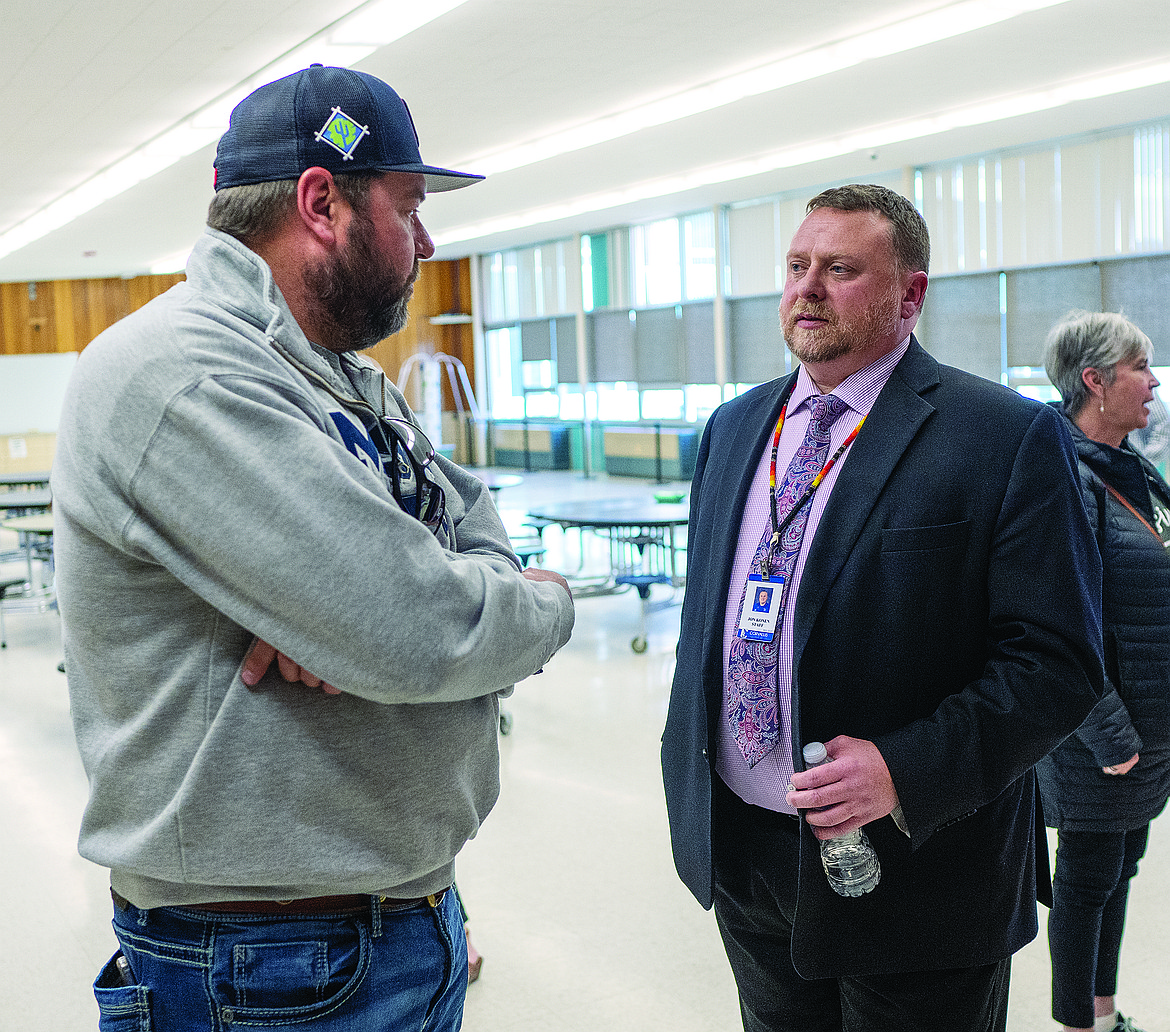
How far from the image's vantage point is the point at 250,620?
1.01 metres

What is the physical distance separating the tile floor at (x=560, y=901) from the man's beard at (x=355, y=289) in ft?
6.99

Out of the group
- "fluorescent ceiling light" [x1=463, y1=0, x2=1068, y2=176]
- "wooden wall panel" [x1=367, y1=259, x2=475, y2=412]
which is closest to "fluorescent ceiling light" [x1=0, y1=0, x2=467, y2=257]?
"fluorescent ceiling light" [x1=463, y1=0, x2=1068, y2=176]

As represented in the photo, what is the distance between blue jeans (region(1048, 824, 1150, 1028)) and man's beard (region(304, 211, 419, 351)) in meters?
1.97

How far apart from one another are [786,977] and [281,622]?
119 centimetres

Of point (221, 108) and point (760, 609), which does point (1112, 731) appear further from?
point (221, 108)

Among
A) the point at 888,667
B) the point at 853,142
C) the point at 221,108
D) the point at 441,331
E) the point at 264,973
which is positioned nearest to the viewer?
the point at 264,973

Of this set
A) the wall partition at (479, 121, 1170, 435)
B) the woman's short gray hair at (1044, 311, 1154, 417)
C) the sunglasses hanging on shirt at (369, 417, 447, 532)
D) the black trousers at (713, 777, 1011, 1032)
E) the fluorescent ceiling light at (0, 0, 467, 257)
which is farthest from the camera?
the wall partition at (479, 121, 1170, 435)

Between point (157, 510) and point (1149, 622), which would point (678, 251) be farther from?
point (157, 510)

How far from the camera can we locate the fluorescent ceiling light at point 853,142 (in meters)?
9.14

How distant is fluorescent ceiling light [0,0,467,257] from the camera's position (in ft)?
→ 22.5

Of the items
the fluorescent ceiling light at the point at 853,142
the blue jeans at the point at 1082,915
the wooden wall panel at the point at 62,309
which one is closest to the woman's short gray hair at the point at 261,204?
the blue jeans at the point at 1082,915

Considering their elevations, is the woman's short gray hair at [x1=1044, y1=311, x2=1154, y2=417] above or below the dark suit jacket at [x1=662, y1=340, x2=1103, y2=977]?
above

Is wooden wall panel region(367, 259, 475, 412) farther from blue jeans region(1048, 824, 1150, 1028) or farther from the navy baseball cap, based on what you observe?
the navy baseball cap

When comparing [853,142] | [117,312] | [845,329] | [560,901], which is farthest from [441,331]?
[845,329]
